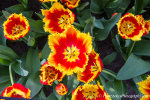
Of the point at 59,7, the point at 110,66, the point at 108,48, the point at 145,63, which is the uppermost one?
the point at 59,7

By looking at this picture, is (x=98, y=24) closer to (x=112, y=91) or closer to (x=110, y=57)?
(x=110, y=57)

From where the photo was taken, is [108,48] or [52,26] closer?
[52,26]

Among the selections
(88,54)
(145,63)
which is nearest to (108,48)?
(145,63)

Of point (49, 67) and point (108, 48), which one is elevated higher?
point (49, 67)

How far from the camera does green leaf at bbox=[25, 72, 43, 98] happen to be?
1.36 meters

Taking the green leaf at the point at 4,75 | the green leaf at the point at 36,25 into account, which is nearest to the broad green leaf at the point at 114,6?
the green leaf at the point at 36,25

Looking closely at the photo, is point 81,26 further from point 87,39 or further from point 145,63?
point 145,63

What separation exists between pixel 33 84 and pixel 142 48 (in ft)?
2.98

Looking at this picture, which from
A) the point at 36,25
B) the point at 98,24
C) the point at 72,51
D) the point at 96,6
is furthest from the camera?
the point at 96,6

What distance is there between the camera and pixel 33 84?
4.52 feet

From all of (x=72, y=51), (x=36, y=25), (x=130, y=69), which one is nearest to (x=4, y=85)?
(x=36, y=25)

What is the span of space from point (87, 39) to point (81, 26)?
32cm

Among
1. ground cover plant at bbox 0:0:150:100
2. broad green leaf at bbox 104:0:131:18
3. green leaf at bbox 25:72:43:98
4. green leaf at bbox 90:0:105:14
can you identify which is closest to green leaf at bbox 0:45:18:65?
ground cover plant at bbox 0:0:150:100

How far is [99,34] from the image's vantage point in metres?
1.48
